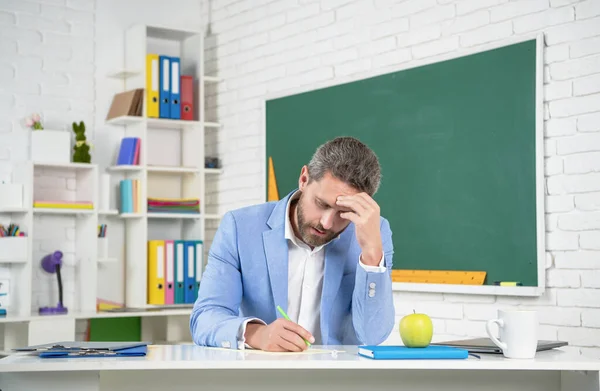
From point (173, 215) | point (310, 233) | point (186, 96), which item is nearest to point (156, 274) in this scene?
point (173, 215)

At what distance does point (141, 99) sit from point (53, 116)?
1.71 feet

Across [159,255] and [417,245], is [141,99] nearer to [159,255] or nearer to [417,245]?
[159,255]

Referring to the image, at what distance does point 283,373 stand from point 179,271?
3156mm

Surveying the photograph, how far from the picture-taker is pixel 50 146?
4.70 m

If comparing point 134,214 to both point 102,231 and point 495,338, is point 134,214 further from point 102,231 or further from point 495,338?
point 495,338

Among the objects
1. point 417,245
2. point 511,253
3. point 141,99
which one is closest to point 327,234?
point 511,253

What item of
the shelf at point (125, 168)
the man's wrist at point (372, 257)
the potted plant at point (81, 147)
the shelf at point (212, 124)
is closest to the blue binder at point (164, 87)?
the shelf at point (212, 124)

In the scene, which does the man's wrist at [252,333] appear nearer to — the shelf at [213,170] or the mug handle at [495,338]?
the mug handle at [495,338]

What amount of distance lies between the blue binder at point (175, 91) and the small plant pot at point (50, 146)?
70 cm

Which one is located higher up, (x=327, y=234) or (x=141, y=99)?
(x=141, y=99)

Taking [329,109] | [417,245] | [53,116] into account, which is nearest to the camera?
[417,245]

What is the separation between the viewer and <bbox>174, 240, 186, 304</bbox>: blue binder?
16.5 ft

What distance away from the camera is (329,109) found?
4.51m

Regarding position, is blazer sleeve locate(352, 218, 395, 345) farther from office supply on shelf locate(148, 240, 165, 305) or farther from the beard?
office supply on shelf locate(148, 240, 165, 305)
